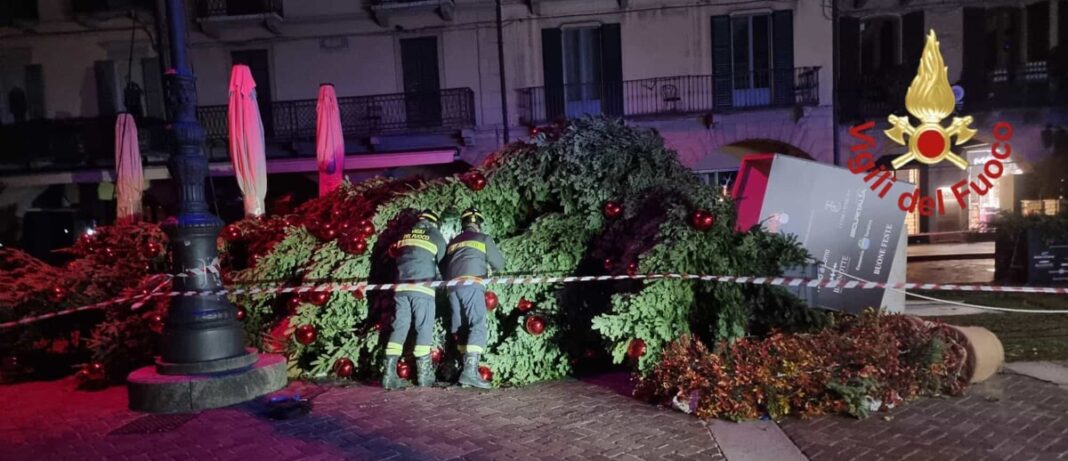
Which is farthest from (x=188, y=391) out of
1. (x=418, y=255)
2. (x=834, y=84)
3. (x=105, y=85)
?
(x=105, y=85)

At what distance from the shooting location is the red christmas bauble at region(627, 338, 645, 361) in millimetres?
5066

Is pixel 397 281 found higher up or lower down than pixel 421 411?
higher up

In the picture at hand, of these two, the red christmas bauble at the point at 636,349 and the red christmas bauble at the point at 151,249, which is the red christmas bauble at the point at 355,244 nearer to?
the red christmas bauble at the point at 151,249

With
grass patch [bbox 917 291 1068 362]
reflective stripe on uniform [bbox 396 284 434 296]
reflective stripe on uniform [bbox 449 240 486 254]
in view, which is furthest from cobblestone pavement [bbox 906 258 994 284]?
reflective stripe on uniform [bbox 396 284 434 296]

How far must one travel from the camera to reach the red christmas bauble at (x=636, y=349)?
507cm

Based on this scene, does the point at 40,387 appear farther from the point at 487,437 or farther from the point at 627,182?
the point at 627,182

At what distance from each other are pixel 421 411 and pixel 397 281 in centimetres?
125

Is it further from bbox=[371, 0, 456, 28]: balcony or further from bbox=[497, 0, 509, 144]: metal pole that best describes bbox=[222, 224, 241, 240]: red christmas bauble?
bbox=[371, 0, 456, 28]: balcony

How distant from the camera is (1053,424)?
4.30 meters

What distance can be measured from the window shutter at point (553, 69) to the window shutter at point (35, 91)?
48.4 ft

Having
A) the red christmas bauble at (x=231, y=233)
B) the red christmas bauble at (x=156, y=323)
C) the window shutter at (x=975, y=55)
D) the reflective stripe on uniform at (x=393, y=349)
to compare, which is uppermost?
the window shutter at (x=975, y=55)

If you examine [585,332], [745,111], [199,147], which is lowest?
[585,332]

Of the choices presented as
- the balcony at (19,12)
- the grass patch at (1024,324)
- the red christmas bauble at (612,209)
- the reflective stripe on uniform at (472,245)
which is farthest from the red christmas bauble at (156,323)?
the balcony at (19,12)

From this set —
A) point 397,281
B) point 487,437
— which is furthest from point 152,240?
point 487,437
